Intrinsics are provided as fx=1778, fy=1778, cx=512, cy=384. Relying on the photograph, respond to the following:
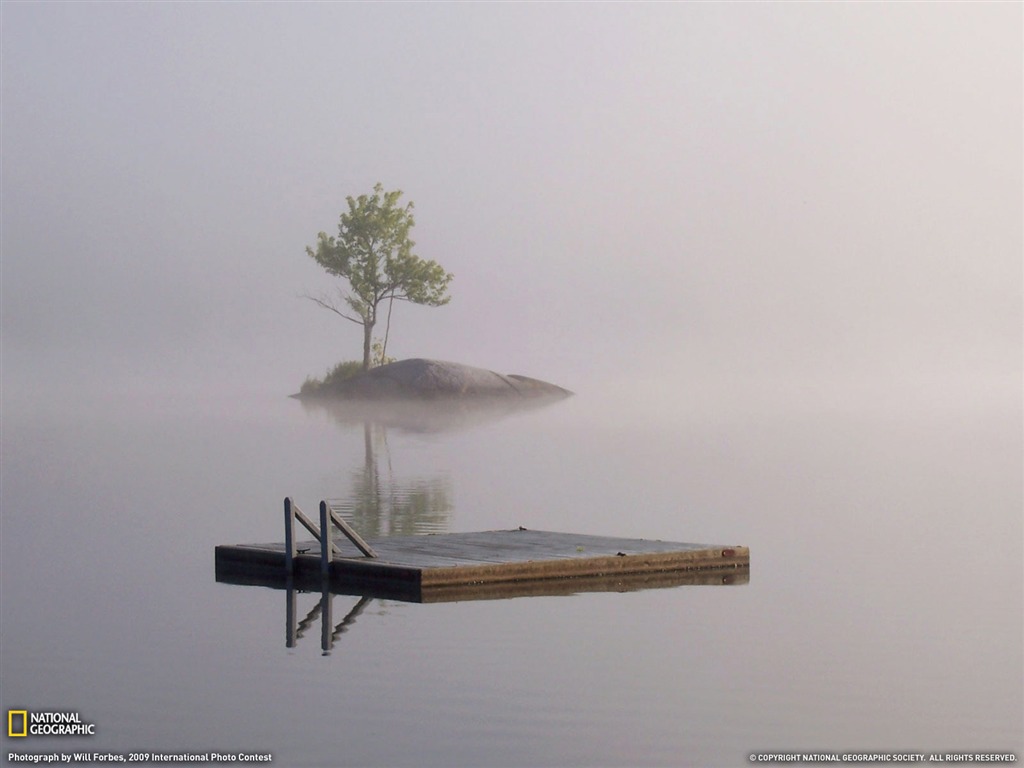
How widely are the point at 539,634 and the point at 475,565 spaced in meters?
2.40

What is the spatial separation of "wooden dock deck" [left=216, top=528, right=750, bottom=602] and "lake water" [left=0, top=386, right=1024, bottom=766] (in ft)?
1.27

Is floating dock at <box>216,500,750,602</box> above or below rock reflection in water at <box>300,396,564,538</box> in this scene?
below

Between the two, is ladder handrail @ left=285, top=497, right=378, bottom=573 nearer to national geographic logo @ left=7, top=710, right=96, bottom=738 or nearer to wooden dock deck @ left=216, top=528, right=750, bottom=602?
wooden dock deck @ left=216, top=528, right=750, bottom=602

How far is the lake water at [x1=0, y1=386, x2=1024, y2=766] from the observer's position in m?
11.6

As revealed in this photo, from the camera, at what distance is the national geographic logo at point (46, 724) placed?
11.7m

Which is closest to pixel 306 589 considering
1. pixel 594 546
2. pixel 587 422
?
pixel 594 546

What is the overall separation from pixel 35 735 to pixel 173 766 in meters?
1.31

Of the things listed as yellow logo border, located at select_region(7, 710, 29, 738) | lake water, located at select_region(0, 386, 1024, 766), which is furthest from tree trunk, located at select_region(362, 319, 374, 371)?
yellow logo border, located at select_region(7, 710, 29, 738)

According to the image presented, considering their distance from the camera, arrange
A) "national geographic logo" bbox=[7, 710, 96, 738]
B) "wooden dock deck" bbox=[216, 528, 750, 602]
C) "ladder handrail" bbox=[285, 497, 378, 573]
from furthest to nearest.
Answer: "ladder handrail" bbox=[285, 497, 378, 573] → "wooden dock deck" bbox=[216, 528, 750, 602] → "national geographic logo" bbox=[7, 710, 96, 738]

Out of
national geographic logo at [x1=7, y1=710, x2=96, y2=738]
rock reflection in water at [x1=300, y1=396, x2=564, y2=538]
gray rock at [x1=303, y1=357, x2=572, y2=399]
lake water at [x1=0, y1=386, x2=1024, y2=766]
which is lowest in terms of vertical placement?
national geographic logo at [x1=7, y1=710, x2=96, y2=738]

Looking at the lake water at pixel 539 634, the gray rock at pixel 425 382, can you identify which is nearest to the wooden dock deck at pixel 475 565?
the lake water at pixel 539 634

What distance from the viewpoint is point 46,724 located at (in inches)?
467

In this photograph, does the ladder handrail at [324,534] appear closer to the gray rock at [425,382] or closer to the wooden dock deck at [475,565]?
the wooden dock deck at [475,565]

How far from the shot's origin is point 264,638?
48.6ft
